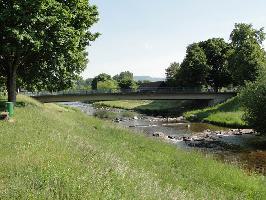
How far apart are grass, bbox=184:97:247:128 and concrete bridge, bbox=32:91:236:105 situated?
6.39 metres

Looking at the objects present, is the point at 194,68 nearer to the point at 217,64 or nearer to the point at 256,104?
the point at 217,64

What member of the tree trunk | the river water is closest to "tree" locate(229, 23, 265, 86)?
the river water

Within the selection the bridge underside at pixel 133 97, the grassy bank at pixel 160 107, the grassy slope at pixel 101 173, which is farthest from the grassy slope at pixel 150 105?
the grassy slope at pixel 101 173

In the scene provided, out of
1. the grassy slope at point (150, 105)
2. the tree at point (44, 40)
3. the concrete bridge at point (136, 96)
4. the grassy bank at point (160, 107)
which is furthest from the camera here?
the grassy slope at point (150, 105)

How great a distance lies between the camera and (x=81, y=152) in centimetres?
1783

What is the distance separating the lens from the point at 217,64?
106 m

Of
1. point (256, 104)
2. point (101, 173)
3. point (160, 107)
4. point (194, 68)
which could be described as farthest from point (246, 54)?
point (101, 173)

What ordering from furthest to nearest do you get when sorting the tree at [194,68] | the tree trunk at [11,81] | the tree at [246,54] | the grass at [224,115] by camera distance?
the tree at [194,68], the tree at [246,54], the grass at [224,115], the tree trunk at [11,81]

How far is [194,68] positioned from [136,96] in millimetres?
21699

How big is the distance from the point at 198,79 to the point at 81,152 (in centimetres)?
8708

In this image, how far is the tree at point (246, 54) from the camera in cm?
8832

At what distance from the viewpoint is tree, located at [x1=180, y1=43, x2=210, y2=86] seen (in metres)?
101

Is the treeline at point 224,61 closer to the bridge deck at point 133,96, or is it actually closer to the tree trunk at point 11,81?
the bridge deck at point 133,96

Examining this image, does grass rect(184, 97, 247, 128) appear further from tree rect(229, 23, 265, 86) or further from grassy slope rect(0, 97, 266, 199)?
grassy slope rect(0, 97, 266, 199)
